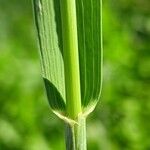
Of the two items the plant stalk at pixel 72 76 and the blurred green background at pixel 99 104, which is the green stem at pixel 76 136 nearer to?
the plant stalk at pixel 72 76

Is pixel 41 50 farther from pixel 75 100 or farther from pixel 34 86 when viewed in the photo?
pixel 34 86

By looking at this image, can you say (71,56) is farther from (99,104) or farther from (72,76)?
(99,104)

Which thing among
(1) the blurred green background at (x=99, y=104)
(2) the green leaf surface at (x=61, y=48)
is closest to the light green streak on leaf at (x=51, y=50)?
(2) the green leaf surface at (x=61, y=48)

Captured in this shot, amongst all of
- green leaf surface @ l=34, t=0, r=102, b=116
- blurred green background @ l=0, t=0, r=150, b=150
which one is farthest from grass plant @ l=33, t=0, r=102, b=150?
blurred green background @ l=0, t=0, r=150, b=150

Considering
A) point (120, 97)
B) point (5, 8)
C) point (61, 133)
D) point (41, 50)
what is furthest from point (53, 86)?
point (5, 8)

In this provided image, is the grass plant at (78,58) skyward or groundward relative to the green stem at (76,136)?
skyward
